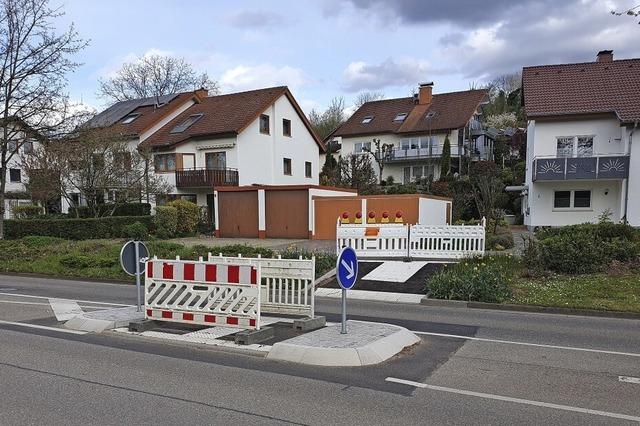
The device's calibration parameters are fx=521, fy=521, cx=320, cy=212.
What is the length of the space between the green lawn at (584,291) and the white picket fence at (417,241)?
10.7ft

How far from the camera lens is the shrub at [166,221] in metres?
27.6

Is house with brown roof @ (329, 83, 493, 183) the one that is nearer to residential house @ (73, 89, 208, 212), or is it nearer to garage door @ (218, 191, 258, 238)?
residential house @ (73, 89, 208, 212)

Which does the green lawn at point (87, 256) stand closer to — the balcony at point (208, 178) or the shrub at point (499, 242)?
the shrub at point (499, 242)

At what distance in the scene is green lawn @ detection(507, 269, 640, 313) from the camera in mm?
10516

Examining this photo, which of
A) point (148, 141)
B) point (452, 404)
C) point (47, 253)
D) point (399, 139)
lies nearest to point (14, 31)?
point (47, 253)

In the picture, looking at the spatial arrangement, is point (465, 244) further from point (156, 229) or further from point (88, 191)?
point (88, 191)

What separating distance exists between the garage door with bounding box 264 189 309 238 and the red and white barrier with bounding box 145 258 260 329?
18.1 m

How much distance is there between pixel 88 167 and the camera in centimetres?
2823

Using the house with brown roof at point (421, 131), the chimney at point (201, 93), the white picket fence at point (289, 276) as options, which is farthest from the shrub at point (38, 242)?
the house with brown roof at point (421, 131)

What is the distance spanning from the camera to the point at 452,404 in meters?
5.02

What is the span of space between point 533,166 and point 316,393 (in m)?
28.7

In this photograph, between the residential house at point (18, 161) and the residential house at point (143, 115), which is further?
the residential house at point (143, 115)

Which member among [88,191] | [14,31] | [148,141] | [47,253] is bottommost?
[47,253]

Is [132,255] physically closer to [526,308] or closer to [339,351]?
[339,351]
